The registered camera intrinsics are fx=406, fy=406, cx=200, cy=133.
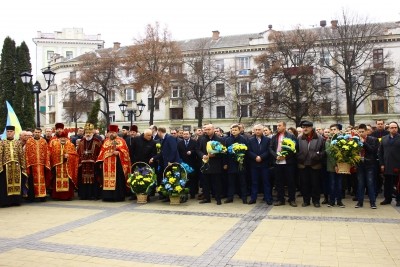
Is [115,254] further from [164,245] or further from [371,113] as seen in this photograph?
[371,113]

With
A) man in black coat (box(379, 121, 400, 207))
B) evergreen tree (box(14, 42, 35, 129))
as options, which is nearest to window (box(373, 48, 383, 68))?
evergreen tree (box(14, 42, 35, 129))

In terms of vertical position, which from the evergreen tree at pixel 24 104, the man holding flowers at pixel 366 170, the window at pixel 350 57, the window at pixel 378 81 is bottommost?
the man holding flowers at pixel 366 170

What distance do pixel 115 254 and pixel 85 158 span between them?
6519mm

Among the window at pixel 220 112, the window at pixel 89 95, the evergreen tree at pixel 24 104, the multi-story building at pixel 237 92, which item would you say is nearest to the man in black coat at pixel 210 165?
the evergreen tree at pixel 24 104

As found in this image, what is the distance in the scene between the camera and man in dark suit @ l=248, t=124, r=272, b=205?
36.0ft

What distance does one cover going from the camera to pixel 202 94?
169ft

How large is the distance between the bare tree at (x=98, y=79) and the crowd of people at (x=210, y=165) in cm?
3928

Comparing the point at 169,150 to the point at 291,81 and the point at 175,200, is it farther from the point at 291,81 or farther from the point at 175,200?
the point at 291,81

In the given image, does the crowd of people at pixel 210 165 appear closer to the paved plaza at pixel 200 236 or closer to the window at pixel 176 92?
the paved plaza at pixel 200 236

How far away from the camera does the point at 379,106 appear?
48.4 m

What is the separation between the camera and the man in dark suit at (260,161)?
10961mm

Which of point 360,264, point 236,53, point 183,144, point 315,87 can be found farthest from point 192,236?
point 236,53

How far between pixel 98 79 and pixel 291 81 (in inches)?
979

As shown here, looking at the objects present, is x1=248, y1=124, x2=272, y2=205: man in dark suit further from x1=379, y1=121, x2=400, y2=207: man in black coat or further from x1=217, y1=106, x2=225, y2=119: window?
x1=217, y1=106, x2=225, y2=119: window
